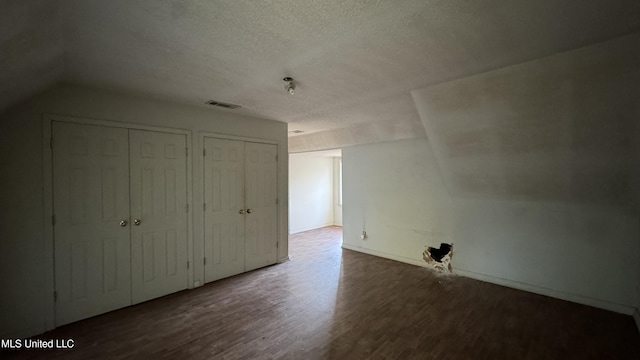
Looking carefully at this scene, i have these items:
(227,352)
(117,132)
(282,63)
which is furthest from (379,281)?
(117,132)

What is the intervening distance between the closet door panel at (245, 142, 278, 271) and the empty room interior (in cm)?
4

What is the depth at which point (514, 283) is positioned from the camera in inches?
139

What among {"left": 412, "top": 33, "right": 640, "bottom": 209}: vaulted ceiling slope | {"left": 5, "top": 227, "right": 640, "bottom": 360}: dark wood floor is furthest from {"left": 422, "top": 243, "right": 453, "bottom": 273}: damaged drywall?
{"left": 412, "top": 33, "right": 640, "bottom": 209}: vaulted ceiling slope

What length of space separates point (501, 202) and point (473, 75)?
2071 millimetres

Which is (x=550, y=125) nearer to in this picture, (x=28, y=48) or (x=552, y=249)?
(x=552, y=249)

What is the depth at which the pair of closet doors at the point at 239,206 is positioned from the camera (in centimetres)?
370

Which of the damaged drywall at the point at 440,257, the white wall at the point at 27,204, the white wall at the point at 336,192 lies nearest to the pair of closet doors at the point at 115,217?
the white wall at the point at 27,204

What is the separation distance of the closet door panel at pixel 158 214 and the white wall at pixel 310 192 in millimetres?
3867

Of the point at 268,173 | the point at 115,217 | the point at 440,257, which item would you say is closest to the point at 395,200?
the point at 440,257

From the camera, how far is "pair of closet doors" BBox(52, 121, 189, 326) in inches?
103

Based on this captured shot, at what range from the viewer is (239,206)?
13.1 feet

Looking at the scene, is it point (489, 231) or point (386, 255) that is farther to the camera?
point (386, 255)

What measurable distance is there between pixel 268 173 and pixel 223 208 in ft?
3.01

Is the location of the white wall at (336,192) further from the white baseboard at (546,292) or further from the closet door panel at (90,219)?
the closet door panel at (90,219)
